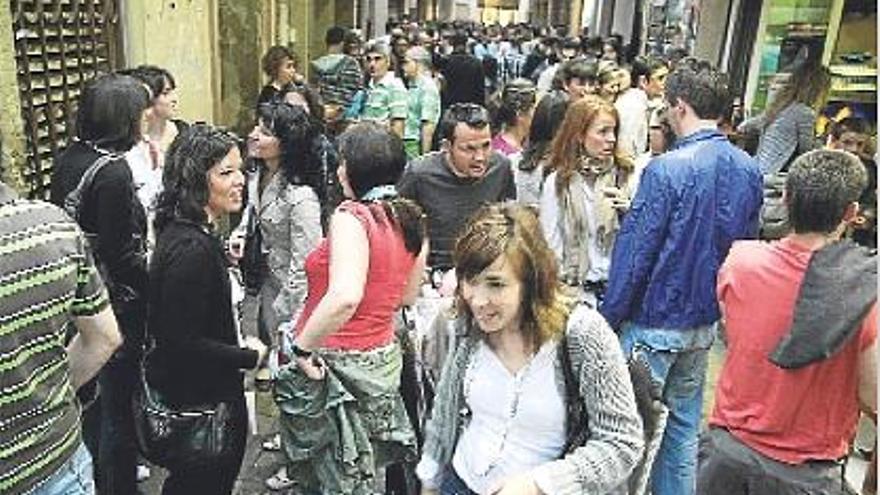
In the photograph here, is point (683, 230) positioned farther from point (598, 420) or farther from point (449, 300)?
point (598, 420)

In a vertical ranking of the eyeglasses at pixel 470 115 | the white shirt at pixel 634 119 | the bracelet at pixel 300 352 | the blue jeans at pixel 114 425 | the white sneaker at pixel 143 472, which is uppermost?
the eyeglasses at pixel 470 115

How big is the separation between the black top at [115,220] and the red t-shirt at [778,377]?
2.11 meters

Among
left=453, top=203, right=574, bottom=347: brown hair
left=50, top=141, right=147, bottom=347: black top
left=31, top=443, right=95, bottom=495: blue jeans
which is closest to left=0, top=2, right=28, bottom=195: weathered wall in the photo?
left=50, top=141, right=147, bottom=347: black top

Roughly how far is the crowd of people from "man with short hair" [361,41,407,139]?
10.3ft

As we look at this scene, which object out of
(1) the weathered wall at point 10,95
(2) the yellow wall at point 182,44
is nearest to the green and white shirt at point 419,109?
(2) the yellow wall at point 182,44

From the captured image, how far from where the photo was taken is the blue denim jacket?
317 centimetres

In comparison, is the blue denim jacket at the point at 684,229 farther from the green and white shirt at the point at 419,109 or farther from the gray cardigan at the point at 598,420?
the green and white shirt at the point at 419,109

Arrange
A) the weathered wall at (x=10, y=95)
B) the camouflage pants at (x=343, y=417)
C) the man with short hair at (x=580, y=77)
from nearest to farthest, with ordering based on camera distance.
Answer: the camouflage pants at (x=343, y=417) < the weathered wall at (x=10, y=95) < the man with short hair at (x=580, y=77)

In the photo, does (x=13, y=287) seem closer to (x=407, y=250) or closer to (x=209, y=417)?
(x=209, y=417)

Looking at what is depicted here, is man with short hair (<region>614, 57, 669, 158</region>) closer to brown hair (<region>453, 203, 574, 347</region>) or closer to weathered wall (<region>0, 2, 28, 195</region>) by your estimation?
weathered wall (<region>0, 2, 28, 195</region>)

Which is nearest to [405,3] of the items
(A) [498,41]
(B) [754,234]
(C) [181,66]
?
(A) [498,41]

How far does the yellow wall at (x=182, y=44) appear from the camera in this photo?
18.5 ft

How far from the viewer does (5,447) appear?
1.89 metres

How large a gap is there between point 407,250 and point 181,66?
14.0 ft
